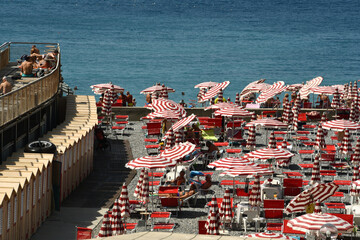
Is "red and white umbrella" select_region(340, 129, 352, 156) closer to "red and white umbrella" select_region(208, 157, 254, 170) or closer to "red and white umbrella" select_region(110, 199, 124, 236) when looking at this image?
"red and white umbrella" select_region(208, 157, 254, 170)

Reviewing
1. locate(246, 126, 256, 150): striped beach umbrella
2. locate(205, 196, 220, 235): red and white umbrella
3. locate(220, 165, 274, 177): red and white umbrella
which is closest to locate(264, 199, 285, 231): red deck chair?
locate(220, 165, 274, 177): red and white umbrella

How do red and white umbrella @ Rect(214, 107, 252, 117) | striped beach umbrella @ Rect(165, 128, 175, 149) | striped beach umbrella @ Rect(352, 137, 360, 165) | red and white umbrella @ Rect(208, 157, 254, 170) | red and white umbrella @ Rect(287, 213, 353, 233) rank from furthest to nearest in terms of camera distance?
red and white umbrella @ Rect(214, 107, 252, 117), striped beach umbrella @ Rect(165, 128, 175, 149), striped beach umbrella @ Rect(352, 137, 360, 165), red and white umbrella @ Rect(208, 157, 254, 170), red and white umbrella @ Rect(287, 213, 353, 233)

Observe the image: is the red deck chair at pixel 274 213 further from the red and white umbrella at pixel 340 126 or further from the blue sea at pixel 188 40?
the blue sea at pixel 188 40

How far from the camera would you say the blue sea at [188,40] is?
89.2 metres

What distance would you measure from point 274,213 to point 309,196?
3.03 ft

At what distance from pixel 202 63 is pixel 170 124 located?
213 feet

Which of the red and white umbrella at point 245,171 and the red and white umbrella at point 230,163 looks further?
the red and white umbrella at point 230,163

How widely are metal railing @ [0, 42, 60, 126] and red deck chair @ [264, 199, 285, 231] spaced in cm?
685

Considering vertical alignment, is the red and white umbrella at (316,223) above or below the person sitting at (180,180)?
above

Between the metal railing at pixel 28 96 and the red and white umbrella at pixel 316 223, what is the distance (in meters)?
8.12

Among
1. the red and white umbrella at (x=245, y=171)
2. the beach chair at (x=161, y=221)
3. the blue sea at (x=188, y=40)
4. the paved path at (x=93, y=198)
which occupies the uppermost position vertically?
the red and white umbrella at (x=245, y=171)

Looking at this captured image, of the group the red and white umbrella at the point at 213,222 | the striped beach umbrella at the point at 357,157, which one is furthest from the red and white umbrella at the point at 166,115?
the red and white umbrella at the point at 213,222

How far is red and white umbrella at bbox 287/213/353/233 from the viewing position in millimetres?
19016

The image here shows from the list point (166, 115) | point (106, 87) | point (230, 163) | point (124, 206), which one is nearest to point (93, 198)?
point (124, 206)
